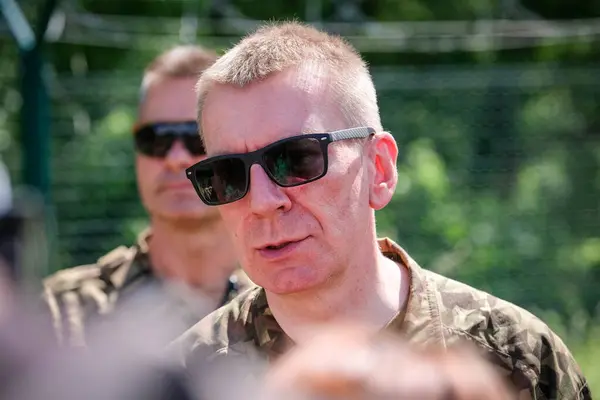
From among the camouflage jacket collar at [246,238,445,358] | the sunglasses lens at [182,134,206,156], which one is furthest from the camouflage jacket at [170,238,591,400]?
the sunglasses lens at [182,134,206,156]

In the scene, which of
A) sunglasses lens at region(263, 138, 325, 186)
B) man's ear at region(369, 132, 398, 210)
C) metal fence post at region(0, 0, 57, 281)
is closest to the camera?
sunglasses lens at region(263, 138, 325, 186)

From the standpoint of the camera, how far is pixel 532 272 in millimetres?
6129

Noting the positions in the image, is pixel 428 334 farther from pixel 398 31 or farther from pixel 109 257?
pixel 398 31

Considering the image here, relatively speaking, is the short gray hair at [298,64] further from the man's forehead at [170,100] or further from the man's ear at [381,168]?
the man's forehead at [170,100]

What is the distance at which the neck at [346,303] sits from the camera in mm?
2240

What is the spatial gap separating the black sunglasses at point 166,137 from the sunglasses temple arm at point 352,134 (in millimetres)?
1275

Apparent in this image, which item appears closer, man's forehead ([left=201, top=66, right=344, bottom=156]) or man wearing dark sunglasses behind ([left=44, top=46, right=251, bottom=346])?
man's forehead ([left=201, top=66, right=344, bottom=156])

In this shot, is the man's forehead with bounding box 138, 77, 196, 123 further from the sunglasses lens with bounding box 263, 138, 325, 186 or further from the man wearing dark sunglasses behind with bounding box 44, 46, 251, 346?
the sunglasses lens with bounding box 263, 138, 325, 186

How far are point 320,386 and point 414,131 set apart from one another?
5.64 meters

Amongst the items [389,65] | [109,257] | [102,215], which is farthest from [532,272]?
[109,257]

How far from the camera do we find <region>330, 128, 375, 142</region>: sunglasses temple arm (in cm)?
225

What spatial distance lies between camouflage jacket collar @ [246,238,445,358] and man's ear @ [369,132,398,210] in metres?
0.18

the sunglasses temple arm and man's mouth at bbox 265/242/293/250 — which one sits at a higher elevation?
the sunglasses temple arm

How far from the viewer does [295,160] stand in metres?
2.21
